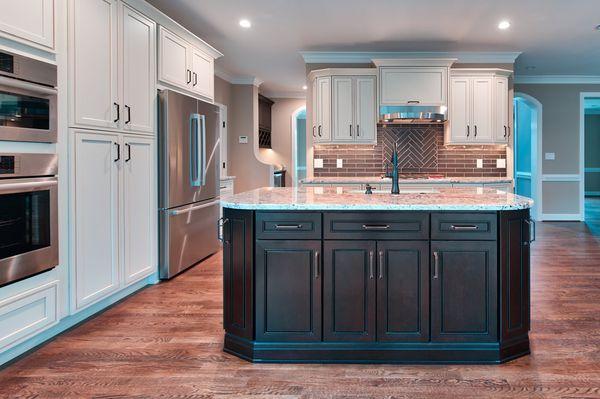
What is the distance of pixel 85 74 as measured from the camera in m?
3.05

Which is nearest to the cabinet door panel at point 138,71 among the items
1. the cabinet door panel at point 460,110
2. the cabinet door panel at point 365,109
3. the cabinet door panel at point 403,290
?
the cabinet door panel at point 403,290

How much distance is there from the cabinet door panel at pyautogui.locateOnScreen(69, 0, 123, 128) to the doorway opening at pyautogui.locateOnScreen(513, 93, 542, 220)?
700 centimetres

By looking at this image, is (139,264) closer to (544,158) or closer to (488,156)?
(488,156)

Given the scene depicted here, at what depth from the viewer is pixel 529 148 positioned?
9047 mm

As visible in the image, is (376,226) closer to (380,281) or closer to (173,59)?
(380,281)

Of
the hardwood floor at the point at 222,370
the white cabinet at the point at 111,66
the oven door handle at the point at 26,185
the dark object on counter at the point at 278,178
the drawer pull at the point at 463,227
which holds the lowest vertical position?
the hardwood floor at the point at 222,370

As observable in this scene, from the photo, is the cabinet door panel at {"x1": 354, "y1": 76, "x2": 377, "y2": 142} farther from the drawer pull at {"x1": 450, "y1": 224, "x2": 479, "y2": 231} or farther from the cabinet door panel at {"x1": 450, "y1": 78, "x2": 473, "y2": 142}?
the drawer pull at {"x1": 450, "y1": 224, "x2": 479, "y2": 231}

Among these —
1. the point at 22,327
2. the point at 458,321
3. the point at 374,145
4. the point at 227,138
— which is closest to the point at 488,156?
the point at 374,145

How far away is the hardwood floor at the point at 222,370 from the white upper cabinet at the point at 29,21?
1684 mm

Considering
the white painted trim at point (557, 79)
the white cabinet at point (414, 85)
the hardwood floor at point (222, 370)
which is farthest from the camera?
the white painted trim at point (557, 79)

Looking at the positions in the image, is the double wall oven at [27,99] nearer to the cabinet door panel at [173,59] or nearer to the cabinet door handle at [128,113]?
the cabinet door handle at [128,113]

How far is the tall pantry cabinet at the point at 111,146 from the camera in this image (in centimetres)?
298

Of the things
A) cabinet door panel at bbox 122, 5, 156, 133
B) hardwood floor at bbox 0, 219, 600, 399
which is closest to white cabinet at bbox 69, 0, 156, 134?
cabinet door panel at bbox 122, 5, 156, 133

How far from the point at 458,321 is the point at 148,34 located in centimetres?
322
